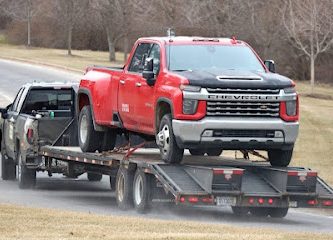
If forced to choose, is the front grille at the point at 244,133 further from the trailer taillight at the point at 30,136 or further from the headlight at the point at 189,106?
the trailer taillight at the point at 30,136

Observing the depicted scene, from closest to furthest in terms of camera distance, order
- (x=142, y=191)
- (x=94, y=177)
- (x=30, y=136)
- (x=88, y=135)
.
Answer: (x=142, y=191) < (x=88, y=135) < (x=30, y=136) < (x=94, y=177)

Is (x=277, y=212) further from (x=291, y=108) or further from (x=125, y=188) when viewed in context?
(x=125, y=188)

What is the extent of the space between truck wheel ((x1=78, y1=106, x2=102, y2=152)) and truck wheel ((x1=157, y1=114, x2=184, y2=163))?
8.58ft

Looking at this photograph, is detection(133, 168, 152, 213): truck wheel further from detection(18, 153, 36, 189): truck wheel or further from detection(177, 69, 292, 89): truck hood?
detection(18, 153, 36, 189): truck wheel

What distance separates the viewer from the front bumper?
14.9m

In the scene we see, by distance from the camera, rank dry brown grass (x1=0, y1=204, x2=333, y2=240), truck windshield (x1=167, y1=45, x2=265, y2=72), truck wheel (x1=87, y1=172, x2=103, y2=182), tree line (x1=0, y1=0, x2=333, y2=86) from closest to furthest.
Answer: dry brown grass (x1=0, y1=204, x2=333, y2=240) → truck windshield (x1=167, y1=45, x2=265, y2=72) → truck wheel (x1=87, y1=172, x2=103, y2=182) → tree line (x1=0, y1=0, x2=333, y2=86)

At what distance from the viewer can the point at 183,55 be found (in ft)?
53.4

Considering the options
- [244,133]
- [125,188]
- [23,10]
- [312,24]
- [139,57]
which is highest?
[139,57]

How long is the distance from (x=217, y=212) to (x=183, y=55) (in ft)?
8.69

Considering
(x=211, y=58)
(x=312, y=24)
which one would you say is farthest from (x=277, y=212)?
(x=312, y=24)

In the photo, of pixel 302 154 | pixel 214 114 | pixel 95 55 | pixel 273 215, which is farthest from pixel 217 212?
pixel 95 55

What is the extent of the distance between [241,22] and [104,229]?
155 feet

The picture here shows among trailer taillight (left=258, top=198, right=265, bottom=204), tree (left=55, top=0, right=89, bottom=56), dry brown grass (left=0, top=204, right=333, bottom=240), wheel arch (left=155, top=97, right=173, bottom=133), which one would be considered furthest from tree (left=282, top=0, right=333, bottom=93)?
dry brown grass (left=0, top=204, right=333, bottom=240)

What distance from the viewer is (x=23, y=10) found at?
8519 cm
